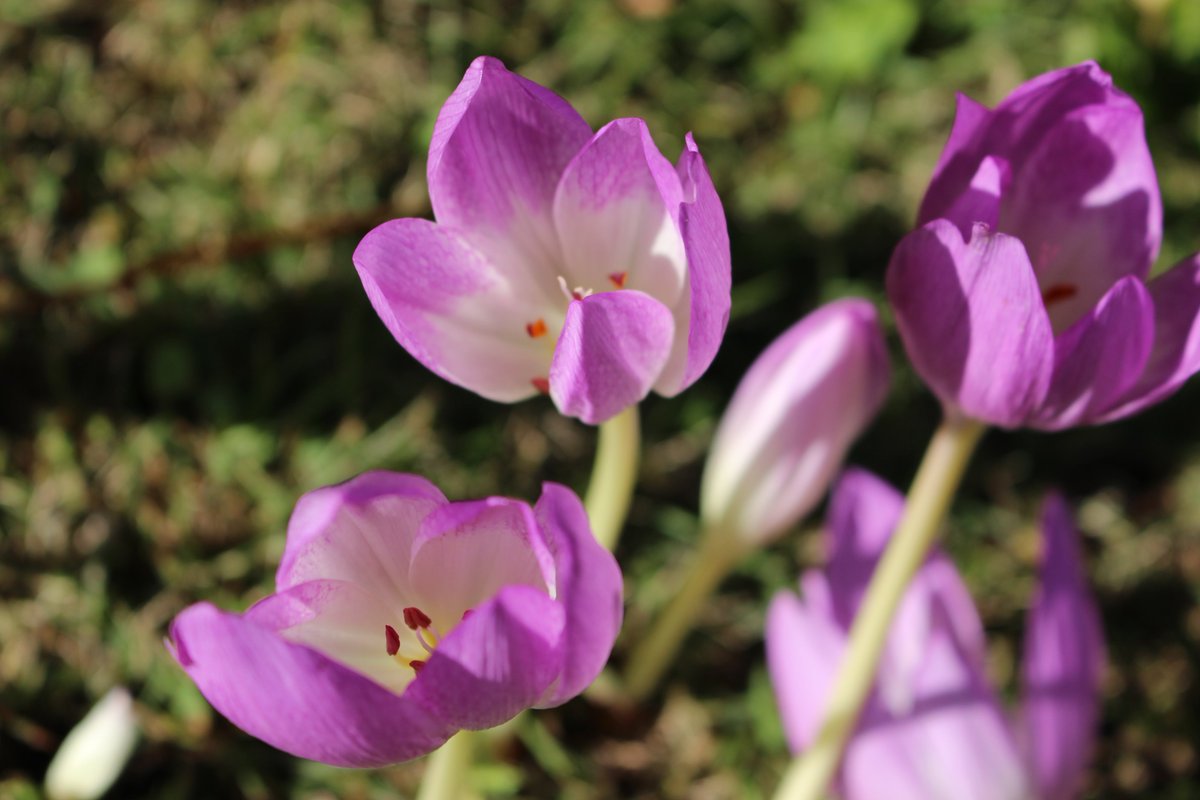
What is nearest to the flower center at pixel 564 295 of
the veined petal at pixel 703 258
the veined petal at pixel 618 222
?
the veined petal at pixel 618 222

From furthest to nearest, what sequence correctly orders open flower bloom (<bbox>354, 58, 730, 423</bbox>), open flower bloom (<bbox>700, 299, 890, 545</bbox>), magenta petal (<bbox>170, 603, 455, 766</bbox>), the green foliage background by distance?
the green foliage background → open flower bloom (<bbox>700, 299, 890, 545</bbox>) → open flower bloom (<bbox>354, 58, 730, 423</bbox>) → magenta petal (<bbox>170, 603, 455, 766</bbox>)

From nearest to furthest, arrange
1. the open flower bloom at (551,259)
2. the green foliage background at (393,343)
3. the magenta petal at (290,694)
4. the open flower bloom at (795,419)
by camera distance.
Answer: the magenta petal at (290,694) → the open flower bloom at (551,259) → the open flower bloom at (795,419) → the green foliage background at (393,343)

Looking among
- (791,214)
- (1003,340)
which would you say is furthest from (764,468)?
(791,214)

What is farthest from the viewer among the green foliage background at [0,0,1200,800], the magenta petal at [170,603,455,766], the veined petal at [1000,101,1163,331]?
the green foliage background at [0,0,1200,800]

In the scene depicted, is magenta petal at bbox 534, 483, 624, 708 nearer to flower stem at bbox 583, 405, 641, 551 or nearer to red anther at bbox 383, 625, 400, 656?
red anther at bbox 383, 625, 400, 656

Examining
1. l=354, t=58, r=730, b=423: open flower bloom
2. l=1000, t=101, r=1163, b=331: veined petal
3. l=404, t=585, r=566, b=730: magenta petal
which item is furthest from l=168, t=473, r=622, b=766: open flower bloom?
l=1000, t=101, r=1163, b=331: veined petal

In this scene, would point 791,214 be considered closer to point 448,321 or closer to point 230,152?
point 230,152

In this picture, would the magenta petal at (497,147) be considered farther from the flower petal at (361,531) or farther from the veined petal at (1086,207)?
the veined petal at (1086,207)
